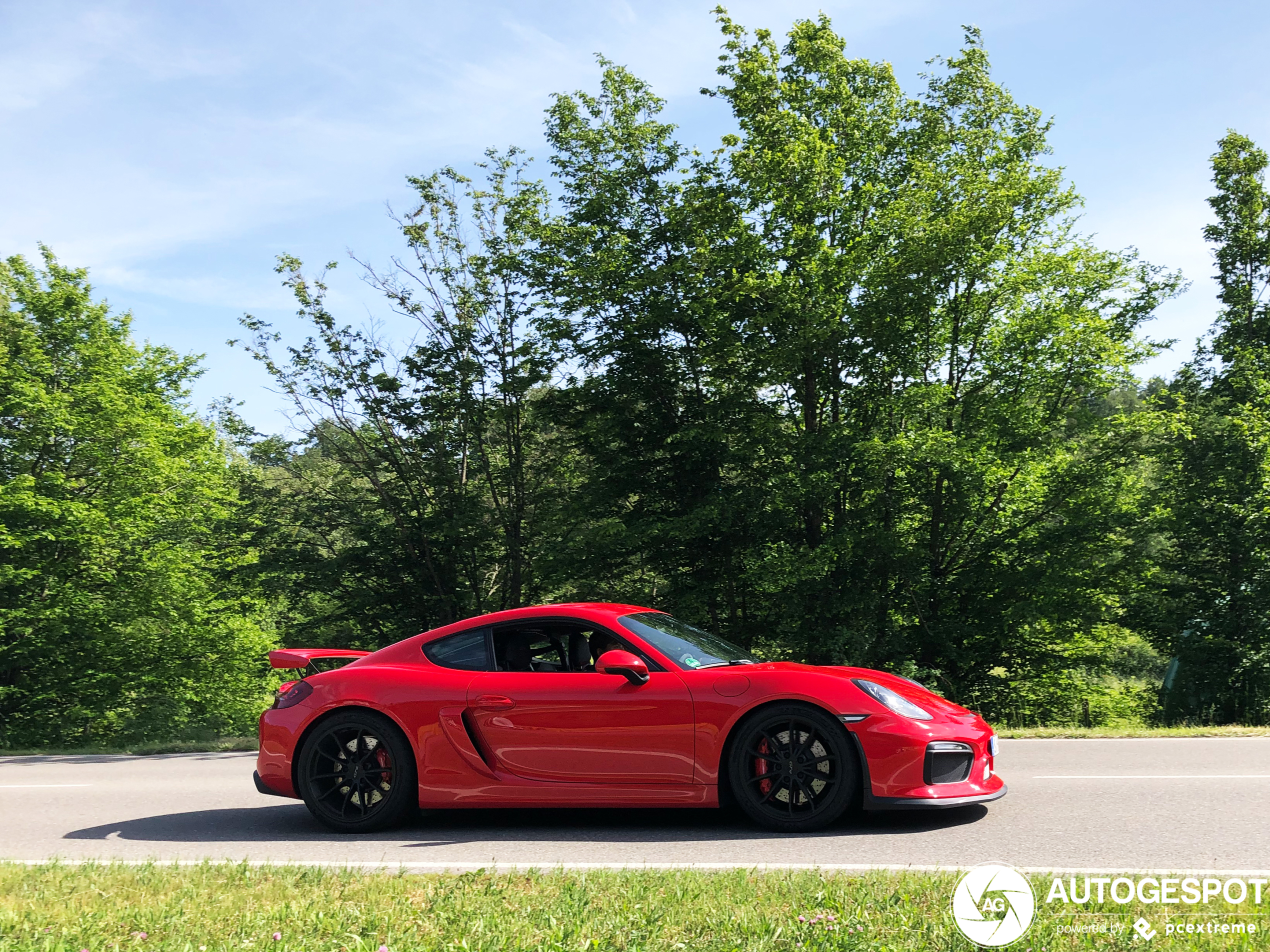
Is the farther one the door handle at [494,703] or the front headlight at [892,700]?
the door handle at [494,703]

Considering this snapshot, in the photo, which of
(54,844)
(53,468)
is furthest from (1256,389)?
(53,468)

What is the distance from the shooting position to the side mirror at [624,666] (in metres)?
6.15

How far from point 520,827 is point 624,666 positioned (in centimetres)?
141

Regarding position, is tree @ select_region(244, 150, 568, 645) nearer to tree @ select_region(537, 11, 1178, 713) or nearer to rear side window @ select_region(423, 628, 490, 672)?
tree @ select_region(537, 11, 1178, 713)

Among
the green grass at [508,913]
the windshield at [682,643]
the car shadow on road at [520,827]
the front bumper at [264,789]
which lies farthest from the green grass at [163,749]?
the green grass at [508,913]

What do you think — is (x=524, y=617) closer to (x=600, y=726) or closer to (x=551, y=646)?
(x=551, y=646)

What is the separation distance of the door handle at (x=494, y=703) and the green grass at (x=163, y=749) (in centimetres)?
680

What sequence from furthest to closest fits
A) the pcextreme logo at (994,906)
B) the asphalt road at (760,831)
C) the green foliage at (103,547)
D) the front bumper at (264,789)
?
the green foliage at (103,547)
the front bumper at (264,789)
the asphalt road at (760,831)
the pcextreme logo at (994,906)

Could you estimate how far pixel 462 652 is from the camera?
6855mm

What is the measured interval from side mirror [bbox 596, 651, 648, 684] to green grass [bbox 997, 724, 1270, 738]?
5983mm

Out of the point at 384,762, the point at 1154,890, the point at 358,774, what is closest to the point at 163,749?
the point at 358,774

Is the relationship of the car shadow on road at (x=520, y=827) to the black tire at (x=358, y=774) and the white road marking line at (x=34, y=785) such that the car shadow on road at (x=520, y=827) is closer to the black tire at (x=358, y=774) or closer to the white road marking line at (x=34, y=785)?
the black tire at (x=358, y=774)

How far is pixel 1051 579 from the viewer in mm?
19844

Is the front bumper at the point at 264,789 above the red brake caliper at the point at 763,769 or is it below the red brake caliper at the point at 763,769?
below
